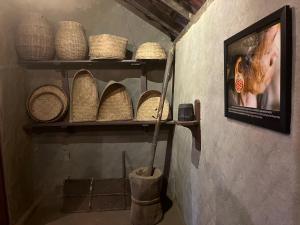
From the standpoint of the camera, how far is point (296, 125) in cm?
79

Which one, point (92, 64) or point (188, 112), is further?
point (92, 64)

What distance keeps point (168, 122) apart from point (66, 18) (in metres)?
1.66

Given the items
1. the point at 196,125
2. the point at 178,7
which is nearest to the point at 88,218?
the point at 196,125

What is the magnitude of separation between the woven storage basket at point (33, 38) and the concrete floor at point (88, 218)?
64.1 inches

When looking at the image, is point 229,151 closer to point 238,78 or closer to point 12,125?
point 238,78

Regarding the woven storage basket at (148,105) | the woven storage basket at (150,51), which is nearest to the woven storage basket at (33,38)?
the woven storage basket at (150,51)

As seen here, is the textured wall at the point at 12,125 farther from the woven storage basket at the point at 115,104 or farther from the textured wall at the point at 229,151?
the textured wall at the point at 229,151

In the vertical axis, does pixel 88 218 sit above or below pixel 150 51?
below

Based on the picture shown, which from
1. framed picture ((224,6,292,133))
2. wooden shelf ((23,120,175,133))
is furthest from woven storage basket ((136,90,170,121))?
framed picture ((224,6,292,133))

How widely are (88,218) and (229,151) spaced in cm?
191

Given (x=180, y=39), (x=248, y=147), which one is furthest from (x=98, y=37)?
(x=248, y=147)

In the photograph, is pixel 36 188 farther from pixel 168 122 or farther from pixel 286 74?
pixel 286 74

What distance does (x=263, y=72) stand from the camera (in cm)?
96

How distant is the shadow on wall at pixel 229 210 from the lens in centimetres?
118
